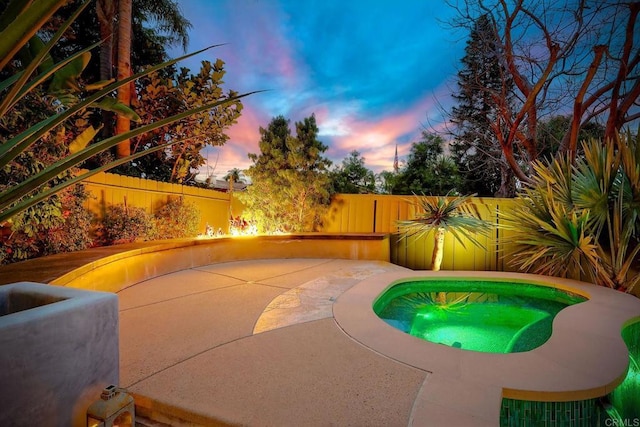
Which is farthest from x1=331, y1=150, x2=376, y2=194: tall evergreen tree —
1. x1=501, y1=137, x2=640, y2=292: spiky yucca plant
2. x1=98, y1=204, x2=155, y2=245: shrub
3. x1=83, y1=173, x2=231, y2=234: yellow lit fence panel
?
x1=98, y1=204, x2=155, y2=245: shrub

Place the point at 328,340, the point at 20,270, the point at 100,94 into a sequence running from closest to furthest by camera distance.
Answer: the point at 100,94, the point at 328,340, the point at 20,270

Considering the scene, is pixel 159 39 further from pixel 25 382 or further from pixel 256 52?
pixel 25 382

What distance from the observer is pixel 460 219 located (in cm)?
569

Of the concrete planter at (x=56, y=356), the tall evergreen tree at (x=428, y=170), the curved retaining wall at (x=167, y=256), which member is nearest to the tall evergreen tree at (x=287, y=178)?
the curved retaining wall at (x=167, y=256)

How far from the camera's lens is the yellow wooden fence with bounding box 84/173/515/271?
603 cm

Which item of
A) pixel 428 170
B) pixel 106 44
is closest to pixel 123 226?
pixel 106 44

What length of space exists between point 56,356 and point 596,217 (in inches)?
218

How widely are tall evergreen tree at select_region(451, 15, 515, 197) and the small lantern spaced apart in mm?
6582

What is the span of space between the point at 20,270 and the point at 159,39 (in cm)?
962

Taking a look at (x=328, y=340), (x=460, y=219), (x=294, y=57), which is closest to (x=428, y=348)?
(x=328, y=340)

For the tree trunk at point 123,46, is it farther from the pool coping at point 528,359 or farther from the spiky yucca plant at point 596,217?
the spiky yucca plant at point 596,217

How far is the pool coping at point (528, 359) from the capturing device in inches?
65.1

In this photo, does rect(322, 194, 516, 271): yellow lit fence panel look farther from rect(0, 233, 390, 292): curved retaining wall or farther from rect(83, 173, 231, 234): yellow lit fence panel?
rect(83, 173, 231, 234): yellow lit fence panel

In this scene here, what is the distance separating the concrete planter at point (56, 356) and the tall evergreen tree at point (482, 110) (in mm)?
6506
